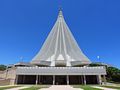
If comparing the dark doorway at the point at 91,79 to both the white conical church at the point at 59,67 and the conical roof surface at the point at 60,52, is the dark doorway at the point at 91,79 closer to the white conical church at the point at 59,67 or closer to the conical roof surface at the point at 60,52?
the white conical church at the point at 59,67

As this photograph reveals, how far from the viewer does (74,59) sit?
46844 mm

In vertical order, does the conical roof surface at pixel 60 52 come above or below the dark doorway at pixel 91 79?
above

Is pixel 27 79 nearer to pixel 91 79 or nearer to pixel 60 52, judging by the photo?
pixel 60 52

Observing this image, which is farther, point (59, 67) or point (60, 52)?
point (60, 52)

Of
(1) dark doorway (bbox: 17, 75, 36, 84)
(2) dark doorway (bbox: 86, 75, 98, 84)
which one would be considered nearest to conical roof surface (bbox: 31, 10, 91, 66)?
(2) dark doorway (bbox: 86, 75, 98, 84)

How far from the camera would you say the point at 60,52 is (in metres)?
48.3

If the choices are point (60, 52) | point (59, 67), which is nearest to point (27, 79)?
point (59, 67)

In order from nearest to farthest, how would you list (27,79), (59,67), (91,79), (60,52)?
1. (59,67)
2. (91,79)
3. (27,79)
4. (60,52)

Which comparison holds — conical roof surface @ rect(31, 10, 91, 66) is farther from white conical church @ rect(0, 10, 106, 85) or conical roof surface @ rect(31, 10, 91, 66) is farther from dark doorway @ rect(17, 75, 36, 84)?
dark doorway @ rect(17, 75, 36, 84)

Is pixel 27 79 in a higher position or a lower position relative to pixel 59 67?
lower

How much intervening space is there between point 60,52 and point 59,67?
1087 centimetres

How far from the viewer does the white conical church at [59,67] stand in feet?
123

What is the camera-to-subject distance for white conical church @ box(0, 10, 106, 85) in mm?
37438

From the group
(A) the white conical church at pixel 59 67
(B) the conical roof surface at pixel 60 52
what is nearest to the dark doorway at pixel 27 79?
(A) the white conical church at pixel 59 67
